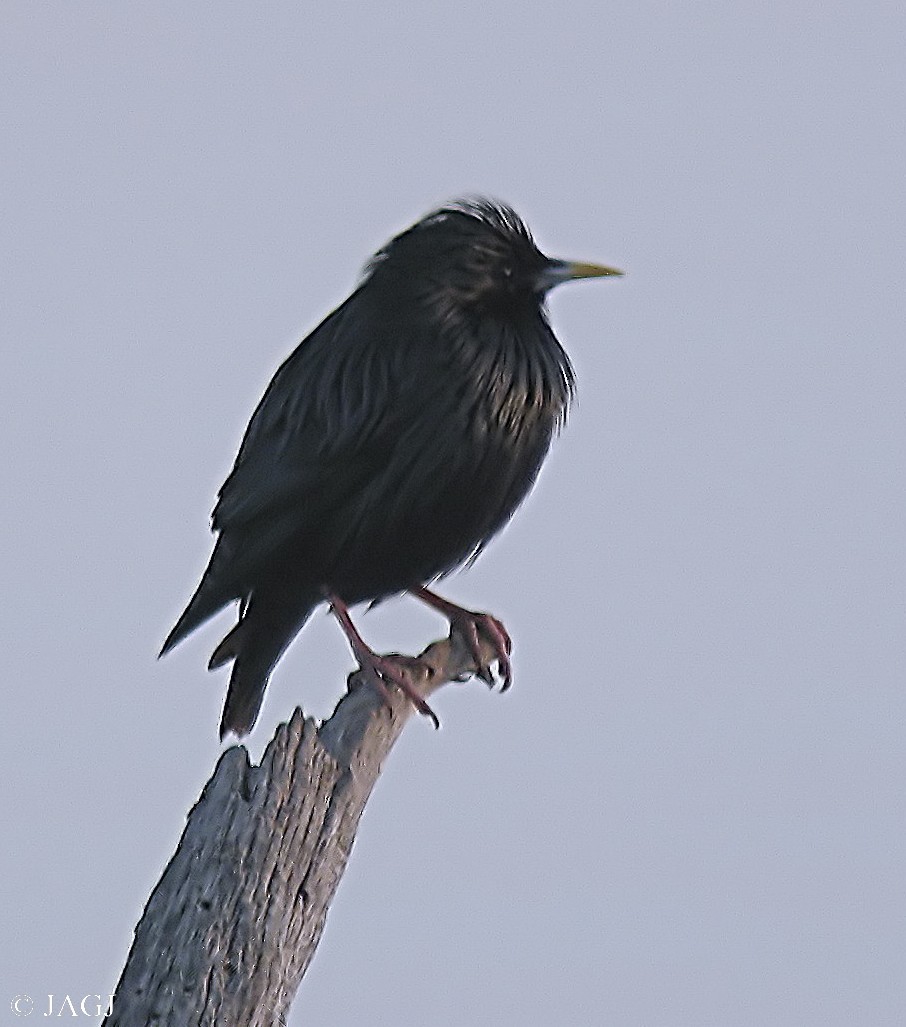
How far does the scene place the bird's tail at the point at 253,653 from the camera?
591 cm

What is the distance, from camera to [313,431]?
5812 mm

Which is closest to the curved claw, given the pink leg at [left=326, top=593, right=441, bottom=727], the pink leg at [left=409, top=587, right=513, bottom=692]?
the pink leg at [left=326, top=593, right=441, bottom=727]

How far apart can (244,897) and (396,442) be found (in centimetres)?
203

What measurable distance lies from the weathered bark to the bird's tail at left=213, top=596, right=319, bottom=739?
180 centimetres

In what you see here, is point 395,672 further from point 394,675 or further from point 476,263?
point 476,263

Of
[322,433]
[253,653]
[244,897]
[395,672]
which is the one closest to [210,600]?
[253,653]

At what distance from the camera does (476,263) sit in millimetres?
5898

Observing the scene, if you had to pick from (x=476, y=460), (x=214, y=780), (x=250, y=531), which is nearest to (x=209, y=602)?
(x=250, y=531)

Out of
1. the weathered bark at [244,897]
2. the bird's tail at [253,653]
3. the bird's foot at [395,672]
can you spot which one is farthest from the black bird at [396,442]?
the weathered bark at [244,897]

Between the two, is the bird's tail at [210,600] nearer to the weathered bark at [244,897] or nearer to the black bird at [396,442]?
the black bird at [396,442]

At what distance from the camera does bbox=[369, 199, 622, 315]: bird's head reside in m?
Result: 5.86

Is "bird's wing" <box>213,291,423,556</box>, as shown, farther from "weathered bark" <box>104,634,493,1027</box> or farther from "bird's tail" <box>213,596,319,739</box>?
"weathered bark" <box>104,634,493,1027</box>

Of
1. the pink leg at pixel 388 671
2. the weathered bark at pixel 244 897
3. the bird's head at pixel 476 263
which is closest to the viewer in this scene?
the weathered bark at pixel 244 897

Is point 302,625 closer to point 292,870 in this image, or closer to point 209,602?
point 209,602
